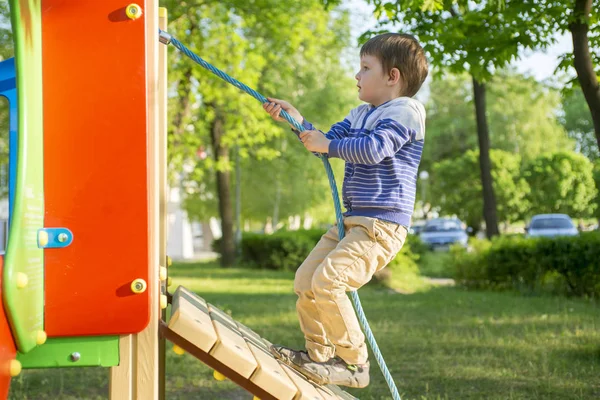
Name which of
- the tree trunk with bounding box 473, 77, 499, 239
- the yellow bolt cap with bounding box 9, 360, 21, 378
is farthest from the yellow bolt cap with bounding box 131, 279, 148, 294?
the tree trunk with bounding box 473, 77, 499, 239

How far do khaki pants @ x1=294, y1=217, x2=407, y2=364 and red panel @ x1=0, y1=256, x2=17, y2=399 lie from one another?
4.03 feet

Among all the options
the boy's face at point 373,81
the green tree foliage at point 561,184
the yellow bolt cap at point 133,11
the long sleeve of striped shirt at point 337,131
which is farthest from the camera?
the green tree foliage at point 561,184

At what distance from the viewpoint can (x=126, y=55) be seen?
2824 mm

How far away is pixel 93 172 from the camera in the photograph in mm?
2779

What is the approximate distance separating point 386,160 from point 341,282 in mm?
549

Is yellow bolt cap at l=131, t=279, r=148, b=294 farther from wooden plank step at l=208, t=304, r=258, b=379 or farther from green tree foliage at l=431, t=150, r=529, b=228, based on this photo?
green tree foliage at l=431, t=150, r=529, b=228

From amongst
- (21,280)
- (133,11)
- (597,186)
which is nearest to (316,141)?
(133,11)

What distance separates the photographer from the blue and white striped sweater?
3.13 metres

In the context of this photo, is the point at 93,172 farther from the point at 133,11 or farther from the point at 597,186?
the point at 597,186

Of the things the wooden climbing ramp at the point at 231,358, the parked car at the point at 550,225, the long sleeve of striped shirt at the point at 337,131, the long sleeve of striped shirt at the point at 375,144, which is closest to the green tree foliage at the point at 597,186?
the parked car at the point at 550,225

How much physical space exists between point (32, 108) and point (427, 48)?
5.10 meters

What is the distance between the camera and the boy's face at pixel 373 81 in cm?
333

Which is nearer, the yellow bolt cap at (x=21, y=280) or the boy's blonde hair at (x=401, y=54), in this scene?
the yellow bolt cap at (x=21, y=280)

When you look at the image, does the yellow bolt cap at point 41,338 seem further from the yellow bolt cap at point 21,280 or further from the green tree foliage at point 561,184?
the green tree foliage at point 561,184
